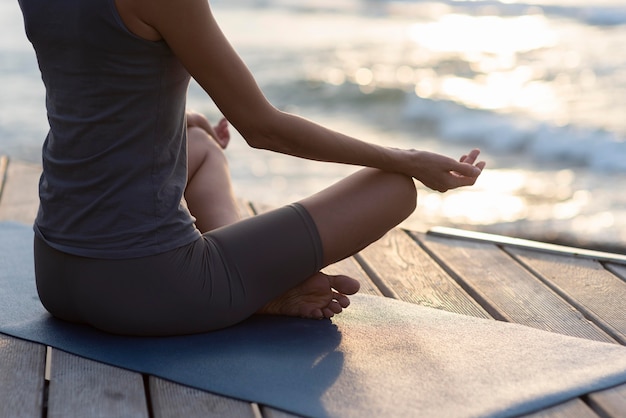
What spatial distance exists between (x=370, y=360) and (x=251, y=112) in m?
0.58

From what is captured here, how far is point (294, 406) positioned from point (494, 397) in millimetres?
384

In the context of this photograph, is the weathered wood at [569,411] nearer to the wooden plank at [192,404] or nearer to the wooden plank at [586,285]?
the wooden plank at [586,285]

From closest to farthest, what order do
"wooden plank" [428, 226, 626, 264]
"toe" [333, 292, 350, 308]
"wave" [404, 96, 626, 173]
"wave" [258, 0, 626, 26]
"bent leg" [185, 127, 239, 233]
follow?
"toe" [333, 292, 350, 308] → "bent leg" [185, 127, 239, 233] → "wooden plank" [428, 226, 626, 264] → "wave" [404, 96, 626, 173] → "wave" [258, 0, 626, 26]

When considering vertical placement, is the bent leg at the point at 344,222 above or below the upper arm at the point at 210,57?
below

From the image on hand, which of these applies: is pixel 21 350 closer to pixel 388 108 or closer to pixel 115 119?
pixel 115 119

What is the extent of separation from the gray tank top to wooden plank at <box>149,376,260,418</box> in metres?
0.30

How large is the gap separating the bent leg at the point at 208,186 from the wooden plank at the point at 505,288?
701 mm

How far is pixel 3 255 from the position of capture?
111 inches

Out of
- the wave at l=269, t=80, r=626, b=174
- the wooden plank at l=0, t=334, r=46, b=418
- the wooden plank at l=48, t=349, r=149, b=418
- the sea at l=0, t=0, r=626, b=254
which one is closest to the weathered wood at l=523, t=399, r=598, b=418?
the wooden plank at l=48, t=349, r=149, b=418

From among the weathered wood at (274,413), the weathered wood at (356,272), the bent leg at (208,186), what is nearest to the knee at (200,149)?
the bent leg at (208,186)

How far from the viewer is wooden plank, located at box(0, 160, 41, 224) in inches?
131

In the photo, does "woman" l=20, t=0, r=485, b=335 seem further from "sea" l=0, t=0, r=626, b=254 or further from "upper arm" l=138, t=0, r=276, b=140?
"sea" l=0, t=0, r=626, b=254

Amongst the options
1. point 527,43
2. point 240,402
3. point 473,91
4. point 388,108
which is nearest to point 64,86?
point 240,402

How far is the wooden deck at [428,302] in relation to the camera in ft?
5.93
